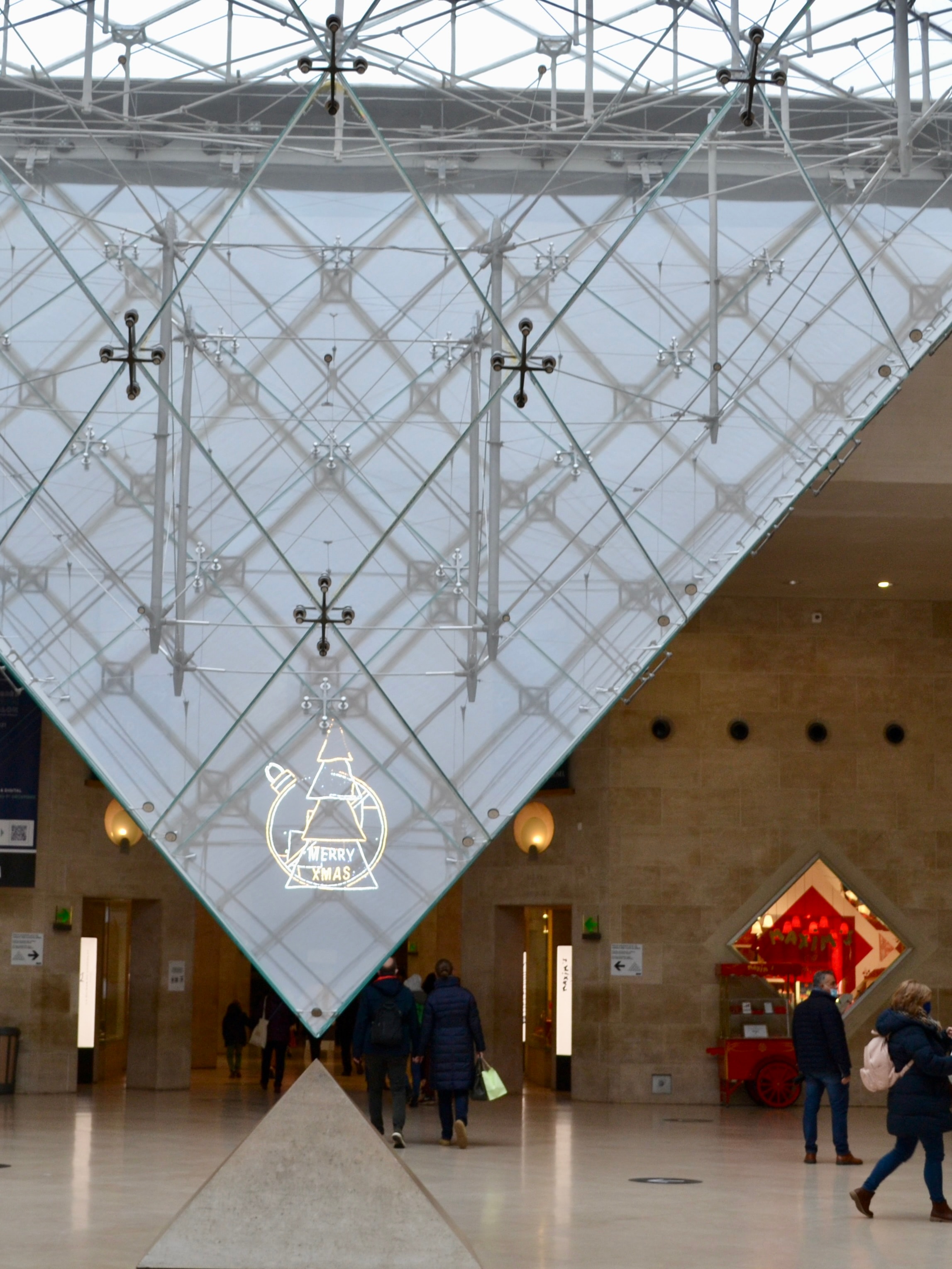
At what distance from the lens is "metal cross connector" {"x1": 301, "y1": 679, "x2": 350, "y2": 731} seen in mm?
11750

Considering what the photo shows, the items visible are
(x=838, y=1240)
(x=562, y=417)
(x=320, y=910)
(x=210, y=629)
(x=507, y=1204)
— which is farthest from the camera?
(x=562, y=417)

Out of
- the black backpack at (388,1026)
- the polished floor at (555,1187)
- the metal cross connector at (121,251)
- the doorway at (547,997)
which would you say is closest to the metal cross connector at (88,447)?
the metal cross connector at (121,251)

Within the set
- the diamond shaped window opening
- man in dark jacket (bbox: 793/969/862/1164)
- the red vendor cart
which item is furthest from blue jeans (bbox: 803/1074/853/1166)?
the diamond shaped window opening

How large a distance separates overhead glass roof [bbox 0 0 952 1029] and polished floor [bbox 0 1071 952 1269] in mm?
1823

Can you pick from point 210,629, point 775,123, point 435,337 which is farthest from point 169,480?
point 775,123

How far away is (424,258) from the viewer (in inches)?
541

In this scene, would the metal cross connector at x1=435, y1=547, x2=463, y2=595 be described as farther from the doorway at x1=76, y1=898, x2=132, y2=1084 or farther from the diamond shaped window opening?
the doorway at x1=76, y1=898, x2=132, y2=1084

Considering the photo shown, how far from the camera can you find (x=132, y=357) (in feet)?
38.3

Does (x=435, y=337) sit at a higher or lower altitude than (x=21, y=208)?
lower

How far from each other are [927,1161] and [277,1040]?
11.0m

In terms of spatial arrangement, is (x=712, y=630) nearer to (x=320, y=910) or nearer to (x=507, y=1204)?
(x=320, y=910)

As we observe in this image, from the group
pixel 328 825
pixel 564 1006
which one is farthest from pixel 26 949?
pixel 328 825

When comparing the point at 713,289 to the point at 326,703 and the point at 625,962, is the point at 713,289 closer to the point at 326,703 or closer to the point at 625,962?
the point at 326,703

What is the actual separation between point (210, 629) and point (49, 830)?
7.26 m
